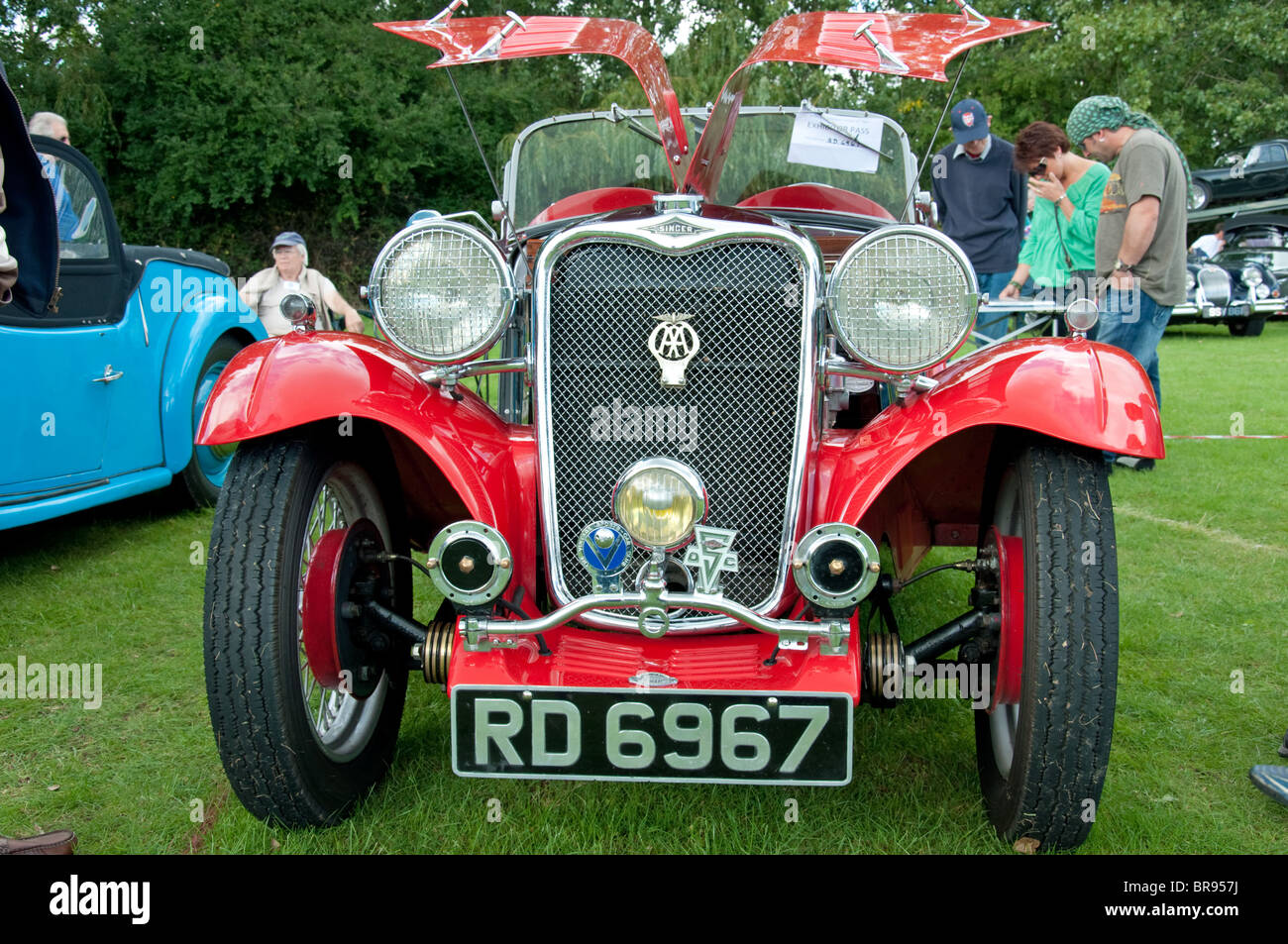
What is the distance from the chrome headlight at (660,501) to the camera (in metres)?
1.95

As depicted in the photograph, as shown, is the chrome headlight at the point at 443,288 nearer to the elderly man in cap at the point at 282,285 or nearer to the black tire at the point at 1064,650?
the black tire at the point at 1064,650

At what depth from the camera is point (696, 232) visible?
2154 millimetres

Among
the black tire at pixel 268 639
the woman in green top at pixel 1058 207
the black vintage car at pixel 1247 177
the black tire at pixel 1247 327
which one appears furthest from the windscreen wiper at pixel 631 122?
the black vintage car at pixel 1247 177

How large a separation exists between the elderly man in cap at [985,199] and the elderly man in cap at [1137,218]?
0.77 meters

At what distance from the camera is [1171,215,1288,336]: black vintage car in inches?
498

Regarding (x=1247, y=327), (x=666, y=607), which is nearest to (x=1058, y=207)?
(x=666, y=607)

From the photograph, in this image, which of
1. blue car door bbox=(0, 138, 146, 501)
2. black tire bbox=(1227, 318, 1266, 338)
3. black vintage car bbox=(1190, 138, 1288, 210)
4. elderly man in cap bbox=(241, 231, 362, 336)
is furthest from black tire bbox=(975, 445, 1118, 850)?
black vintage car bbox=(1190, 138, 1288, 210)

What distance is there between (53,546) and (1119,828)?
4.47 metres

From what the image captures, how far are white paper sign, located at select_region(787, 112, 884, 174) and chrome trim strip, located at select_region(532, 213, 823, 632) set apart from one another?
1.48m

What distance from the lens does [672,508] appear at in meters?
1.96

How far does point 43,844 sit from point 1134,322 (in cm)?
506

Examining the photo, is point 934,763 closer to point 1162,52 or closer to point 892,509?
point 892,509

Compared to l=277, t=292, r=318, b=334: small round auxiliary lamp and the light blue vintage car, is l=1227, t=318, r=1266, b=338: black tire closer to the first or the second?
the light blue vintage car

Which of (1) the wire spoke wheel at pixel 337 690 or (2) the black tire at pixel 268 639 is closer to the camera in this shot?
(2) the black tire at pixel 268 639
